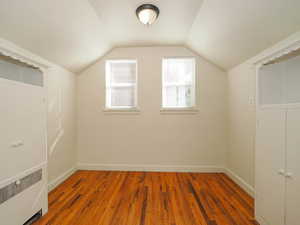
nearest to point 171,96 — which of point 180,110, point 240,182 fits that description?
point 180,110

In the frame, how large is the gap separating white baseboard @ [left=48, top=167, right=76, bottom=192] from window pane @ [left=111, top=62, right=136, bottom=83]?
6.53 feet

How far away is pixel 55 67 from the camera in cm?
243

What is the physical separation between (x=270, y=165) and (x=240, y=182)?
3.80ft

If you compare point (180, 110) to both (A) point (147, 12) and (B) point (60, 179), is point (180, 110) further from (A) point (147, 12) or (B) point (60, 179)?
(B) point (60, 179)

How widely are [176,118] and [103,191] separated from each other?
183cm

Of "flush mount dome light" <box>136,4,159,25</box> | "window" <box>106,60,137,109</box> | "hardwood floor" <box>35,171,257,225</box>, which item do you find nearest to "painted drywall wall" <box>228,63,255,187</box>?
"hardwood floor" <box>35,171,257,225</box>

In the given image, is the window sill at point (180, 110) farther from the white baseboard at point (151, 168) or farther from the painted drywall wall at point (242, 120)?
the white baseboard at point (151, 168)

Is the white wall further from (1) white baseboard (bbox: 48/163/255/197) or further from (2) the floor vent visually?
(2) the floor vent

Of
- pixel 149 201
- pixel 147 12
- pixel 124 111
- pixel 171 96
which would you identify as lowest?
pixel 149 201

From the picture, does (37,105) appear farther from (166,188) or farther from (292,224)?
(292,224)

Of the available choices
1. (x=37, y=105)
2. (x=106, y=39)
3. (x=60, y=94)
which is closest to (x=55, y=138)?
(x=60, y=94)

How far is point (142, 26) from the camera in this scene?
7.76 feet

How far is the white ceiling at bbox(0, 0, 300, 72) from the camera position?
4.71 feet

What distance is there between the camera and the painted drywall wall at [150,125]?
2990mm
